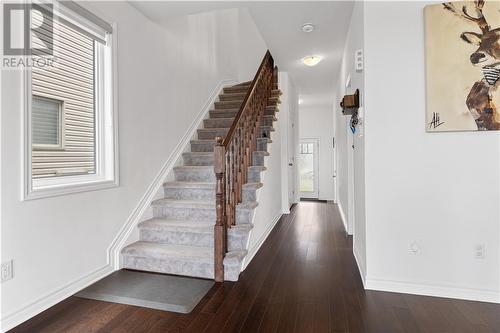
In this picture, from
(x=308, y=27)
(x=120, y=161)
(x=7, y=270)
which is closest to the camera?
(x=7, y=270)

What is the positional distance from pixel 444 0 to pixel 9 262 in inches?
143

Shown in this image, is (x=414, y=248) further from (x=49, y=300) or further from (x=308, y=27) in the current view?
(x=49, y=300)

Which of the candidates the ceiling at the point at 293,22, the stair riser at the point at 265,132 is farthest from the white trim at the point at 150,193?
the ceiling at the point at 293,22

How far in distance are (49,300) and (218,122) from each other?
3.18 meters

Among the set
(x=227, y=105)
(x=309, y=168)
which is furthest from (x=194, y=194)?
(x=309, y=168)

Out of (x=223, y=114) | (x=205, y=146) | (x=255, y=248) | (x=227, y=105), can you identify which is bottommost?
(x=255, y=248)

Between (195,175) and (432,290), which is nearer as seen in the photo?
(432,290)

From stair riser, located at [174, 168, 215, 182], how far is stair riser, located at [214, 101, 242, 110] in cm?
167

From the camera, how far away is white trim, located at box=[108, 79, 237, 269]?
2832 millimetres

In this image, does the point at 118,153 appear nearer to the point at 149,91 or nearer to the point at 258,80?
the point at 149,91

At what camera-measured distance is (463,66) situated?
223 cm

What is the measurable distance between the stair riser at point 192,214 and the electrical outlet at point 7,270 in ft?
5.11

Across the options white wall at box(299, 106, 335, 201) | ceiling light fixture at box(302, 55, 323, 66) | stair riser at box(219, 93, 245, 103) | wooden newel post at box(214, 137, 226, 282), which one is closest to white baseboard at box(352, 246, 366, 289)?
wooden newel post at box(214, 137, 226, 282)

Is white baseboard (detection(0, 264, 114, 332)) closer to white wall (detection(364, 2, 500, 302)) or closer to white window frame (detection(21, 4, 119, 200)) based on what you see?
white window frame (detection(21, 4, 119, 200))
